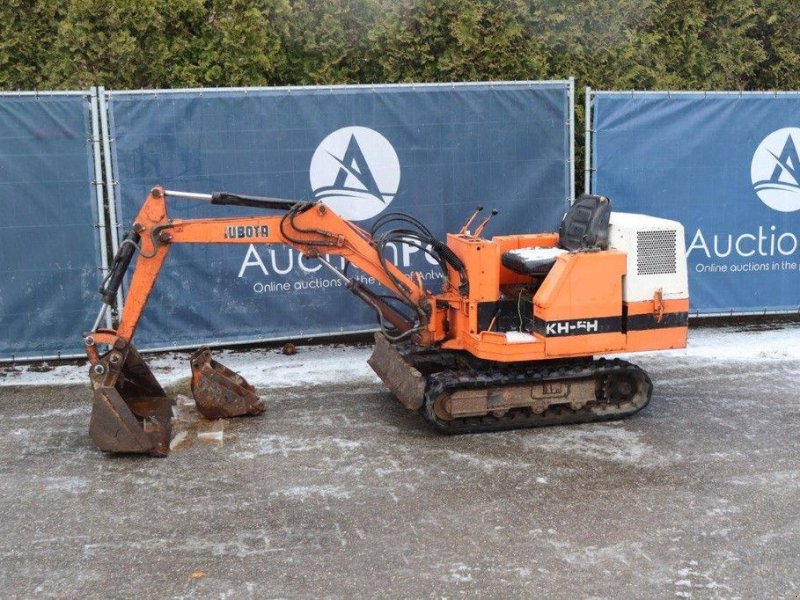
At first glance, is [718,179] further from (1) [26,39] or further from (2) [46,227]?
(1) [26,39]

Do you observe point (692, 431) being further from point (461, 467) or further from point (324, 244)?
point (324, 244)

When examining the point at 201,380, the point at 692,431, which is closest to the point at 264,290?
the point at 201,380

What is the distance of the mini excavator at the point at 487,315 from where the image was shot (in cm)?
709

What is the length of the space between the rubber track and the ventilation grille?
82 centimetres

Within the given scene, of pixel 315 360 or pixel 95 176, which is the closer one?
pixel 95 176

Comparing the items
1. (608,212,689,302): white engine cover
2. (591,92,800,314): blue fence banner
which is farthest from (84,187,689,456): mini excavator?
(591,92,800,314): blue fence banner

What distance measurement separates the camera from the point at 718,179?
32.9 feet

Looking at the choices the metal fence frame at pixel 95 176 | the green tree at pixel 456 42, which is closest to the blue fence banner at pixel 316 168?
the metal fence frame at pixel 95 176

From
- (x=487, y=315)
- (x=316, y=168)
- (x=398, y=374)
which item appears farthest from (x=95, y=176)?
(x=487, y=315)

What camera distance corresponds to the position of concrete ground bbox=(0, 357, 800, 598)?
499 cm

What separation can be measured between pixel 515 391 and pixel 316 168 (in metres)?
3.31

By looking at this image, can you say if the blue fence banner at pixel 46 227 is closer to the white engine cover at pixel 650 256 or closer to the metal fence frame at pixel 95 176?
the metal fence frame at pixel 95 176

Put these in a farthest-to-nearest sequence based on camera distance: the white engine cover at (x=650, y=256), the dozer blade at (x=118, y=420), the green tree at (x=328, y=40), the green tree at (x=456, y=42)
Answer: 1. the green tree at (x=456, y=42)
2. the green tree at (x=328, y=40)
3. the white engine cover at (x=650, y=256)
4. the dozer blade at (x=118, y=420)

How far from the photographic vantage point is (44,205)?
871cm
